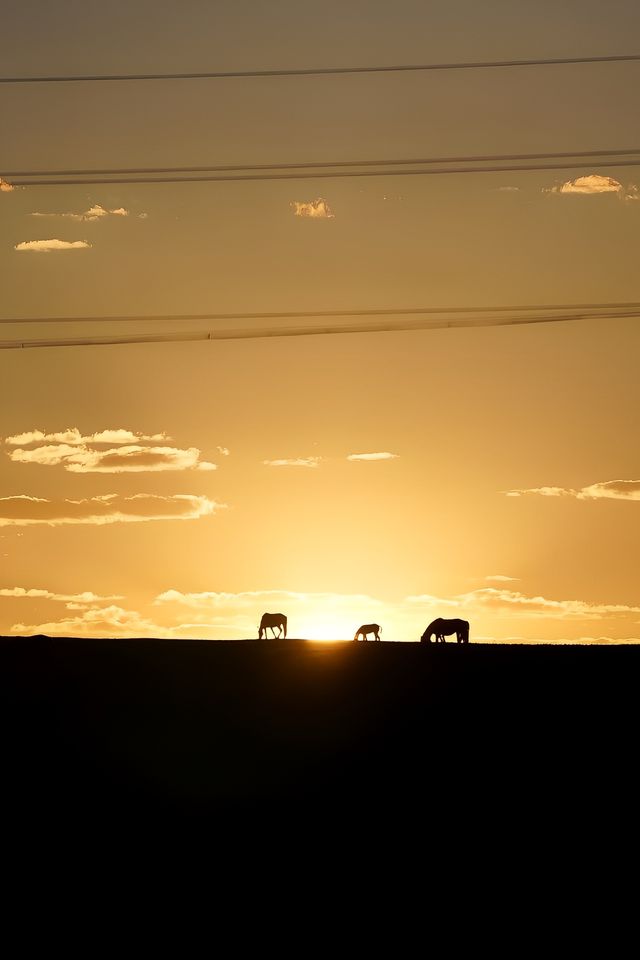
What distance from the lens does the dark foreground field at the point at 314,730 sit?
3316 centimetres

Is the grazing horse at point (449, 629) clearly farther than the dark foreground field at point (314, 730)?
Yes

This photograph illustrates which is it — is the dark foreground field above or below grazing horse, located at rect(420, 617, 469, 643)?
below

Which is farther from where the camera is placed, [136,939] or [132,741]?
[132,741]

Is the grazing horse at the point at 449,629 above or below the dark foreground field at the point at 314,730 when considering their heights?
above

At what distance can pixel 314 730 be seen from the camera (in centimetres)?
3853

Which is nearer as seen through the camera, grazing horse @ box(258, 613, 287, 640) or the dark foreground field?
the dark foreground field


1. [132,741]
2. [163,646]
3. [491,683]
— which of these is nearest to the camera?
[132,741]

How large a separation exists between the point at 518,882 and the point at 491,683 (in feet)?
54.9

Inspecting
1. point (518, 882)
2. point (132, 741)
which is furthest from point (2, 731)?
point (518, 882)

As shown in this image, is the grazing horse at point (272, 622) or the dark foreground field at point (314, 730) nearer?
the dark foreground field at point (314, 730)

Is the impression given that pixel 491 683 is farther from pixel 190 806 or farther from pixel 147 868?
pixel 147 868

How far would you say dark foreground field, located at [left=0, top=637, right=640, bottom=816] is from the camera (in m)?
33.2

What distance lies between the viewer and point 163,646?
53750 millimetres

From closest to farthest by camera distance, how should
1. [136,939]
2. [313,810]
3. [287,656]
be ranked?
[136,939] → [313,810] → [287,656]
